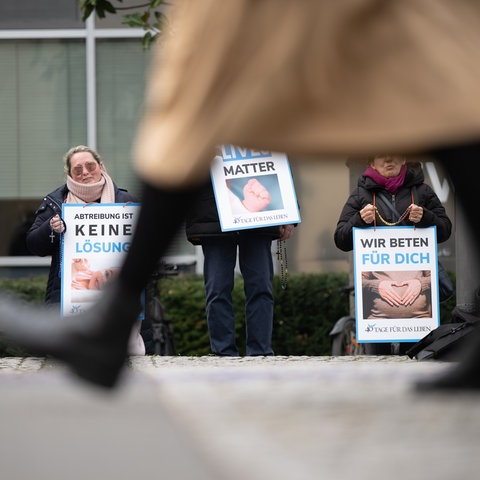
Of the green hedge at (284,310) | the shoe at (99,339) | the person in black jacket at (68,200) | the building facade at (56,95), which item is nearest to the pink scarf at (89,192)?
the person in black jacket at (68,200)

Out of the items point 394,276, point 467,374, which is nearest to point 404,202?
point 394,276

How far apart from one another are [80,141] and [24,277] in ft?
5.24

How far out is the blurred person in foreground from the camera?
3.09 m

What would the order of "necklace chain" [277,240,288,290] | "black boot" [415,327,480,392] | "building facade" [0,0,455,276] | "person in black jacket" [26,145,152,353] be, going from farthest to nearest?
"building facade" [0,0,455,276] < "necklace chain" [277,240,288,290] < "person in black jacket" [26,145,152,353] < "black boot" [415,327,480,392]

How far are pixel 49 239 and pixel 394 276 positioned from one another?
218 cm

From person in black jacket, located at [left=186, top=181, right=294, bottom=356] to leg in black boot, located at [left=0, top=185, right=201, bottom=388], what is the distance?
14.5 feet

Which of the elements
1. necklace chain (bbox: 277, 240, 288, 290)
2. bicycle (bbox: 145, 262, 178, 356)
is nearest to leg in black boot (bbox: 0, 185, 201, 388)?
necklace chain (bbox: 277, 240, 288, 290)

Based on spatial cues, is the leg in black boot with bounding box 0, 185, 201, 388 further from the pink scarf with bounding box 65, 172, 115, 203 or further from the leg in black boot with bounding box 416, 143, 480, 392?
the pink scarf with bounding box 65, 172, 115, 203

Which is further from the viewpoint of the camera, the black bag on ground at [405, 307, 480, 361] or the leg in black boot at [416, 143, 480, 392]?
the black bag on ground at [405, 307, 480, 361]

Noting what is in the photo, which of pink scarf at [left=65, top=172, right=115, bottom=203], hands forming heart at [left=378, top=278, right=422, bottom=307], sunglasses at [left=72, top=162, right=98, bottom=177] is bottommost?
hands forming heart at [left=378, top=278, right=422, bottom=307]

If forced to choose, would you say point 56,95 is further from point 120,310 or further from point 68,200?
point 120,310

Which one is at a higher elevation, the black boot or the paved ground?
the black boot

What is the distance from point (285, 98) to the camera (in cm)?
314

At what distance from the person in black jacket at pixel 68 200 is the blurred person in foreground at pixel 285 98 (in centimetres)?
457
